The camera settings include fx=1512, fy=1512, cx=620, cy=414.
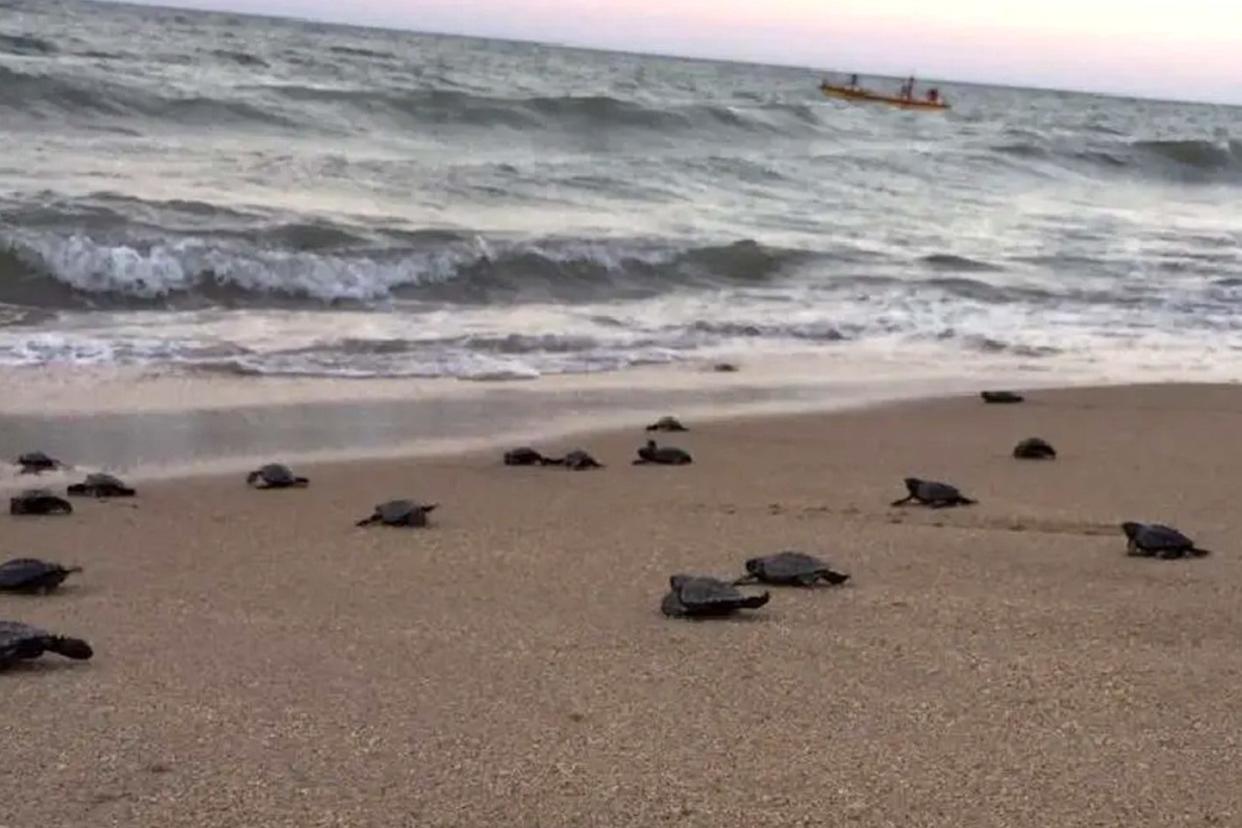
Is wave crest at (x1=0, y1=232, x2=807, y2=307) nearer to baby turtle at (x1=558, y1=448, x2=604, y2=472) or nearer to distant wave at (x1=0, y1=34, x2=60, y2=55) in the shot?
baby turtle at (x1=558, y1=448, x2=604, y2=472)

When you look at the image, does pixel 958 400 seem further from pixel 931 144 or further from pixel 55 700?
pixel 931 144

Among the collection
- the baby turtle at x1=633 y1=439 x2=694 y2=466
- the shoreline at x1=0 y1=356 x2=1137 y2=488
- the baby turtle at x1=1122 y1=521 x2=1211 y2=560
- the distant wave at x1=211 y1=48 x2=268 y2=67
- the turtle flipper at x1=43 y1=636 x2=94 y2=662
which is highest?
the baby turtle at x1=1122 y1=521 x2=1211 y2=560

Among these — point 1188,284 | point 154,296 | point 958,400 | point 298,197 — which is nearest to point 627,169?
point 298,197

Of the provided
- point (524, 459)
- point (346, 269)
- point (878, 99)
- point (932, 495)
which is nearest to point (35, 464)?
point (524, 459)

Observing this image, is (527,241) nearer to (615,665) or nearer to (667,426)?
(667,426)

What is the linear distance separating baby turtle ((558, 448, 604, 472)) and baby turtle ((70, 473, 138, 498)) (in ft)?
5.68

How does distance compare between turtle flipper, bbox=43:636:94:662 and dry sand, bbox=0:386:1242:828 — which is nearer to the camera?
dry sand, bbox=0:386:1242:828

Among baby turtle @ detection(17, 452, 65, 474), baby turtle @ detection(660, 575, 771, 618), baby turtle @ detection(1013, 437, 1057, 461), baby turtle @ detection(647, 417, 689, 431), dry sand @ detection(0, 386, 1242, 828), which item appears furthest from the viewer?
baby turtle @ detection(647, 417, 689, 431)

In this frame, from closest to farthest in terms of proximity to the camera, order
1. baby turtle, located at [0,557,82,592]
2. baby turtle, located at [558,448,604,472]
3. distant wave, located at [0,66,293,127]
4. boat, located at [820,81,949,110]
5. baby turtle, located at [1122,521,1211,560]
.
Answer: baby turtle, located at [0,557,82,592] < baby turtle, located at [1122,521,1211,560] < baby turtle, located at [558,448,604,472] < distant wave, located at [0,66,293,127] < boat, located at [820,81,949,110]

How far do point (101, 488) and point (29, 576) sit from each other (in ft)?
4.85

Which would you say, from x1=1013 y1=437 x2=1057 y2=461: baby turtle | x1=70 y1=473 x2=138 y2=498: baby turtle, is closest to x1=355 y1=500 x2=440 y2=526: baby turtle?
x1=70 y1=473 x2=138 y2=498: baby turtle

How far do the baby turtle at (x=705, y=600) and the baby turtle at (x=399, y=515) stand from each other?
4.67 ft

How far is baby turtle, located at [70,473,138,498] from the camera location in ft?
18.1

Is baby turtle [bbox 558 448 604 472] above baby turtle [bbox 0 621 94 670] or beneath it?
beneath
